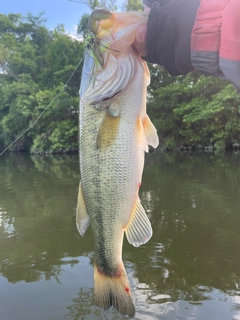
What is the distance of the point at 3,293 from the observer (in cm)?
436

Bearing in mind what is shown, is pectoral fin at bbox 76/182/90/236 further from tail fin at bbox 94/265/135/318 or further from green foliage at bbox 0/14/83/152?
green foliage at bbox 0/14/83/152

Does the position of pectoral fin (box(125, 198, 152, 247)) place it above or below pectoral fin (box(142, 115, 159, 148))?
below

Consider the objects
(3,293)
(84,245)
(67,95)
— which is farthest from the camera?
(67,95)

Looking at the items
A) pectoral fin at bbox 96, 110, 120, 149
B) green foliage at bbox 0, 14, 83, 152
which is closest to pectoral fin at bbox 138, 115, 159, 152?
pectoral fin at bbox 96, 110, 120, 149

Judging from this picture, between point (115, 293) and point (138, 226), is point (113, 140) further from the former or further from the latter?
point (115, 293)

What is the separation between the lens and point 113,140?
6.01ft

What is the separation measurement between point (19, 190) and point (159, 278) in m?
7.94

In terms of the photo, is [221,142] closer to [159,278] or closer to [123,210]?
[159,278]

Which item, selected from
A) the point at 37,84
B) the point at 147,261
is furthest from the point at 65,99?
the point at 147,261

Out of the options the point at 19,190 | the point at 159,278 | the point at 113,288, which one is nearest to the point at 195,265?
the point at 159,278

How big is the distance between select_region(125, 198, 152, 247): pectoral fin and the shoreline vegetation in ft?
66.7

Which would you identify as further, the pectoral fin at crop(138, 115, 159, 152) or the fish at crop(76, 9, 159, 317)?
the pectoral fin at crop(138, 115, 159, 152)

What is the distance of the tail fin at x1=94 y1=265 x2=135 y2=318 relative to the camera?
1992 mm

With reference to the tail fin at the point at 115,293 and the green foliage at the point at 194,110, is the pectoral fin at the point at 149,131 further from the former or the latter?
the green foliage at the point at 194,110
